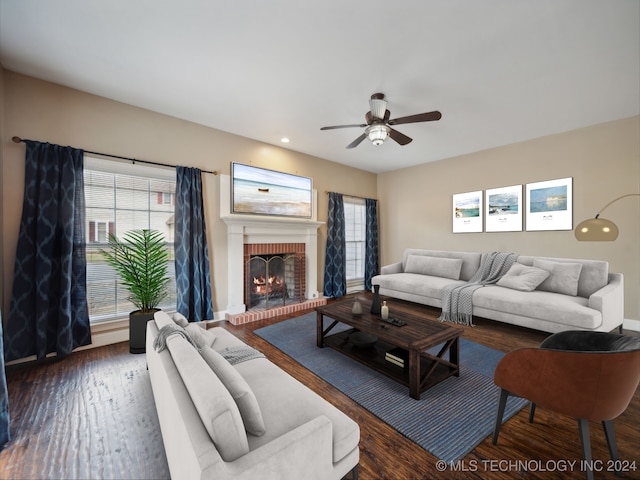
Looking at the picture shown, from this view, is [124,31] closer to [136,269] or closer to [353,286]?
[136,269]

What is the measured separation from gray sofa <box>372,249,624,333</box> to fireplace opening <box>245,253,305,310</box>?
69.5 inches

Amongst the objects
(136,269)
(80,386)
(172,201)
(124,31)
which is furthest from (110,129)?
(80,386)

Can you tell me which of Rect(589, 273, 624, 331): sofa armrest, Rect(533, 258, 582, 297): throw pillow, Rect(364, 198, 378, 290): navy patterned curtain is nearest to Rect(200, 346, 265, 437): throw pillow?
Rect(589, 273, 624, 331): sofa armrest

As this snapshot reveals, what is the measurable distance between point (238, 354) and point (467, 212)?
477 cm

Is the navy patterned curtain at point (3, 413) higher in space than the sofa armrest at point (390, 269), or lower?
lower

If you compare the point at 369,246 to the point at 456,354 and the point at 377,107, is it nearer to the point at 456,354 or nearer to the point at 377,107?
the point at 377,107

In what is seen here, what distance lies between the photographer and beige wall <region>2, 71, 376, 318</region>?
2.59 meters

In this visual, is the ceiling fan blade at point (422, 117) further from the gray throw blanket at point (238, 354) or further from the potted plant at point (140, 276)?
the potted plant at point (140, 276)

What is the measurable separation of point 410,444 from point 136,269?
9.69 ft

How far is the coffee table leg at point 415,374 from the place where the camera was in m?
2.04

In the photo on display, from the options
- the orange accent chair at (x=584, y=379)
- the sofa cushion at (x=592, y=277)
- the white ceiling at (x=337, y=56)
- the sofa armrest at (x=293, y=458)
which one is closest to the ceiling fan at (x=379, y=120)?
the white ceiling at (x=337, y=56)

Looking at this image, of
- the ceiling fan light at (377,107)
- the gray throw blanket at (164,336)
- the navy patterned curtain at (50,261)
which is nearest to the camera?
the gray throw blanket at (164,336)

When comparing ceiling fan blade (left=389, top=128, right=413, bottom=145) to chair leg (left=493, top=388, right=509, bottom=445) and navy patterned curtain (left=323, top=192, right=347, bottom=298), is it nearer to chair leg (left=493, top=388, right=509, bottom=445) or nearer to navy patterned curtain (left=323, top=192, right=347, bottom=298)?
navy patterned curtain (left=323, top=192, right=347, bottom=298)

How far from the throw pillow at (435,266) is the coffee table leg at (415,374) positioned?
3028mm
